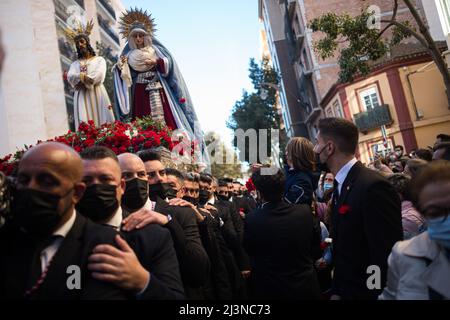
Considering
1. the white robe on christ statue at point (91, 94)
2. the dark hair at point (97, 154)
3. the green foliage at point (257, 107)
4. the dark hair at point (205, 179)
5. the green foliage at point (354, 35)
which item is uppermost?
the green foliage at point (257, 107)

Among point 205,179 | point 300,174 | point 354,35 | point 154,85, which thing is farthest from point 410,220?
point 354,35

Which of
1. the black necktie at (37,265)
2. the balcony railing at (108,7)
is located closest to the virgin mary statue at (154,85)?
the black necktie at (37,265)

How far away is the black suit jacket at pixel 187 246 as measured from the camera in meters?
2.69

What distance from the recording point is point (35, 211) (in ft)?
5.71

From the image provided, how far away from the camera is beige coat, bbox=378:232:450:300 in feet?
6.15

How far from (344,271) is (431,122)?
2547 centimetres

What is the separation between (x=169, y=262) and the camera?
7.06 ft

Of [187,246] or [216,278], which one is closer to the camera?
[187,246]

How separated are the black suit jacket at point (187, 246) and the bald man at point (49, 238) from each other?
83 centimetres

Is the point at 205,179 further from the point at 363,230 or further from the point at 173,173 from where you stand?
the point at 363,230

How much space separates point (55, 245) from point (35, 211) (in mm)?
186

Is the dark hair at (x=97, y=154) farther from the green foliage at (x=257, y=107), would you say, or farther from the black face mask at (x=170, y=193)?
the green foliage at (x=257, y=107)

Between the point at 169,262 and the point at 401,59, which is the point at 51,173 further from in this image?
the point at 401,59

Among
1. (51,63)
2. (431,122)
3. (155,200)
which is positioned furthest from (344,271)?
(51,63)
